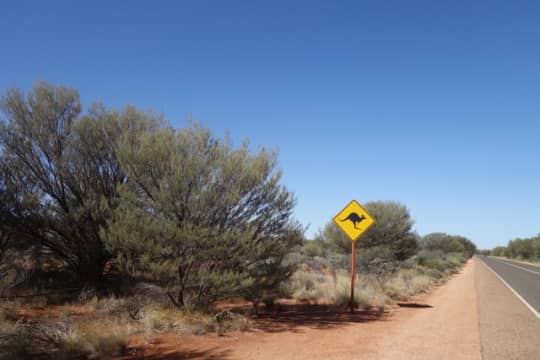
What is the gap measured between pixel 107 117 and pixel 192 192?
6617mm

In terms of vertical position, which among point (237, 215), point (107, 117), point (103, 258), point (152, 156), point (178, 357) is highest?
point (107, 117)

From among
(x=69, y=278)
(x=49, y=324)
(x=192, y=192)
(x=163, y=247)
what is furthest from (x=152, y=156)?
(x=69, y=278)

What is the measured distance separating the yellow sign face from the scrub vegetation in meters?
1.62

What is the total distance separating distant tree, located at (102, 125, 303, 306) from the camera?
30.6ft

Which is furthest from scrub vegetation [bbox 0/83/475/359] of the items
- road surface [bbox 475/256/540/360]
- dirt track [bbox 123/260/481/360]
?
road surface [bbox 475/256/540/360]

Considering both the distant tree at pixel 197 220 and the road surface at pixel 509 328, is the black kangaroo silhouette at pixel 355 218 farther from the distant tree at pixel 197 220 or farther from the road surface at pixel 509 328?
the road surface at pixel 509 328

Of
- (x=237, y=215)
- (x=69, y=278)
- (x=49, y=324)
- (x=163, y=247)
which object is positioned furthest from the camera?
(x=69, y=278)

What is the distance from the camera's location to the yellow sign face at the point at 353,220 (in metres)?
12.0

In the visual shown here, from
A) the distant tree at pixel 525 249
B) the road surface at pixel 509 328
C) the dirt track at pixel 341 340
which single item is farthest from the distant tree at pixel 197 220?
the distant tree at pixel 525 249

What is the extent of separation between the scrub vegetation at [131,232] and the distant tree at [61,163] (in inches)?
1.6

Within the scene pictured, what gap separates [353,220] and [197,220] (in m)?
5.15

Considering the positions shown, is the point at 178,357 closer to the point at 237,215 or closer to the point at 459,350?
the point at 237,215

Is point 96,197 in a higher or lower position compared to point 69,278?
higher

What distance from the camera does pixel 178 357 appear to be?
266 inches
